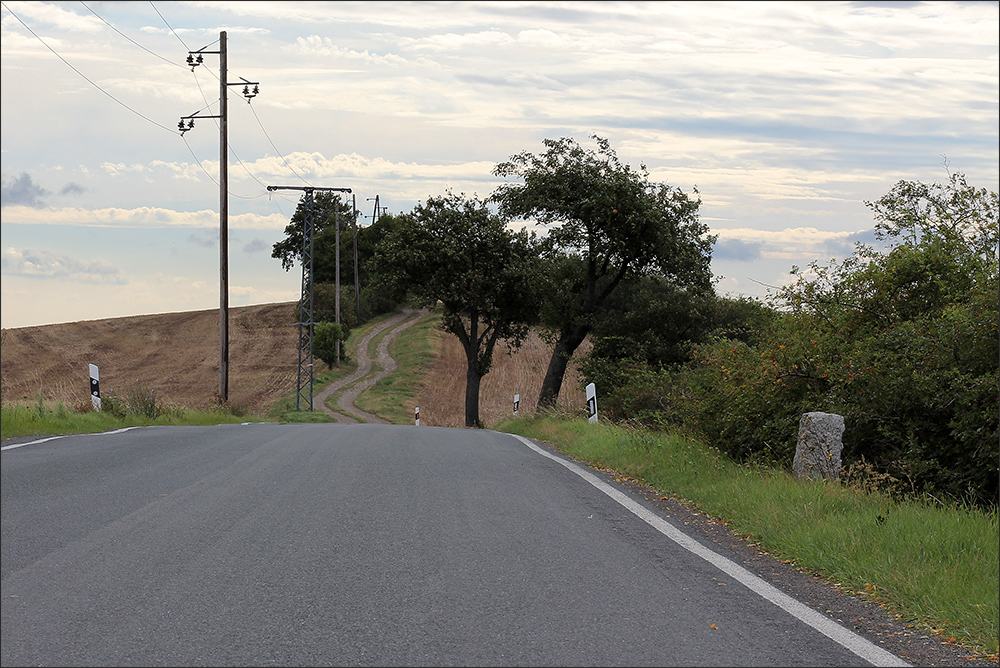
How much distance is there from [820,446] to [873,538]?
278cm

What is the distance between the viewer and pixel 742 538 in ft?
24.4

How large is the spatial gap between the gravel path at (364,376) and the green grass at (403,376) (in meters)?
0.51

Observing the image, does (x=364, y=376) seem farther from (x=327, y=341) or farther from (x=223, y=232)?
(x=223, y=232)

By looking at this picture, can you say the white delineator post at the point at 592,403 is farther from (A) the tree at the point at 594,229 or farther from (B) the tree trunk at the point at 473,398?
(B) the tree trunk at the point at 473,398

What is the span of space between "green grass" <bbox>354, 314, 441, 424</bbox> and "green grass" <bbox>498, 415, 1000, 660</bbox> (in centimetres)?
3706

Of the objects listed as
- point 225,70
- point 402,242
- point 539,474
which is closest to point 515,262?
point 402,242

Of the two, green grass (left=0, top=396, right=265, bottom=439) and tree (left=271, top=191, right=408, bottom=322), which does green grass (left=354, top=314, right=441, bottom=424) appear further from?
green grass (left=0, top=396, right=265, bottom=439)

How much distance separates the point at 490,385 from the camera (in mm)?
62250

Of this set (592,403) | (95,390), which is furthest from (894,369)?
(95,390)

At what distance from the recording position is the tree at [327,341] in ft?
206

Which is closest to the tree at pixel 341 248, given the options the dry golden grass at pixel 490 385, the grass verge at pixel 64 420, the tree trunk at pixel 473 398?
the dry golden grass at pixel 490 385

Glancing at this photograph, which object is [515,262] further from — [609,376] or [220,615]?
[220,615]

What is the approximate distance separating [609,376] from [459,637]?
2966 centimetres

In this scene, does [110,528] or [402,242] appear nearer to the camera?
[110,528]
